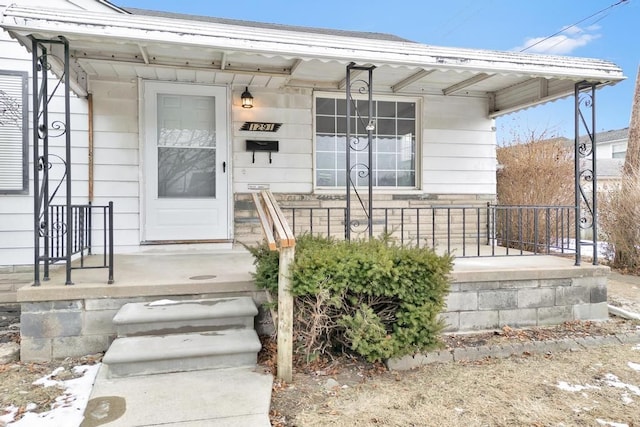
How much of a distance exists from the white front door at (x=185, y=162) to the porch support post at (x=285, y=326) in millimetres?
2679

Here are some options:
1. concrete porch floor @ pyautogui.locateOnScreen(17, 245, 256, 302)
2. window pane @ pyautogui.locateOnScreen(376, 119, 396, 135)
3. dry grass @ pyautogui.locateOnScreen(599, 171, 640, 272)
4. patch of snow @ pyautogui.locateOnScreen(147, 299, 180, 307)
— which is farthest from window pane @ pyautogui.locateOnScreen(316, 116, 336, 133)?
dry grass @ pyautogui.locateOnScreen(599, 171, 640, 272)

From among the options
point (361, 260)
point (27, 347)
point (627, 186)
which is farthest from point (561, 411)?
point (627, 186)

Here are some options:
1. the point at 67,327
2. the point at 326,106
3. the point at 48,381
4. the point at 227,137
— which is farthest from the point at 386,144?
the point at 48,381

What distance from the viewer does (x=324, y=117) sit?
5758 mm

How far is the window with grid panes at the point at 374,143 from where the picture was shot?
5.76 metres

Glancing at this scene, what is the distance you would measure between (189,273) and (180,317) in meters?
0.82

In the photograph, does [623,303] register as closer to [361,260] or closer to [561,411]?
[561,411]

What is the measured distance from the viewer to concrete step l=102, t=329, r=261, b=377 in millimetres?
2730

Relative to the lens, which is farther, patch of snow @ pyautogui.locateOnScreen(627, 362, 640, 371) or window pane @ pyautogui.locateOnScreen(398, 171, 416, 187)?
window pane @ pyautogui.locateOnScreen(398, 171, 416, 187)

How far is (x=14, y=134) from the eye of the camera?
4539 millimetres

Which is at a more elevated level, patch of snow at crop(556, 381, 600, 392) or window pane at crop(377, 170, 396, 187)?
window pane at crop(377, 170, 396, 187)

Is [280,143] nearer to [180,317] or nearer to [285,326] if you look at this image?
[180,317]

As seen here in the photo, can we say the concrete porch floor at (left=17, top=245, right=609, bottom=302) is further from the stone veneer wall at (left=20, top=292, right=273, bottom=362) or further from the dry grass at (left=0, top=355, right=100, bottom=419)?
the dry grass at (left=0, top=355, right=100, bottom=419)

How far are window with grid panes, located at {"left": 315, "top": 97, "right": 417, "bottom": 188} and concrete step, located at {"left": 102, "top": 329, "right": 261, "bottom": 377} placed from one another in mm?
3123
